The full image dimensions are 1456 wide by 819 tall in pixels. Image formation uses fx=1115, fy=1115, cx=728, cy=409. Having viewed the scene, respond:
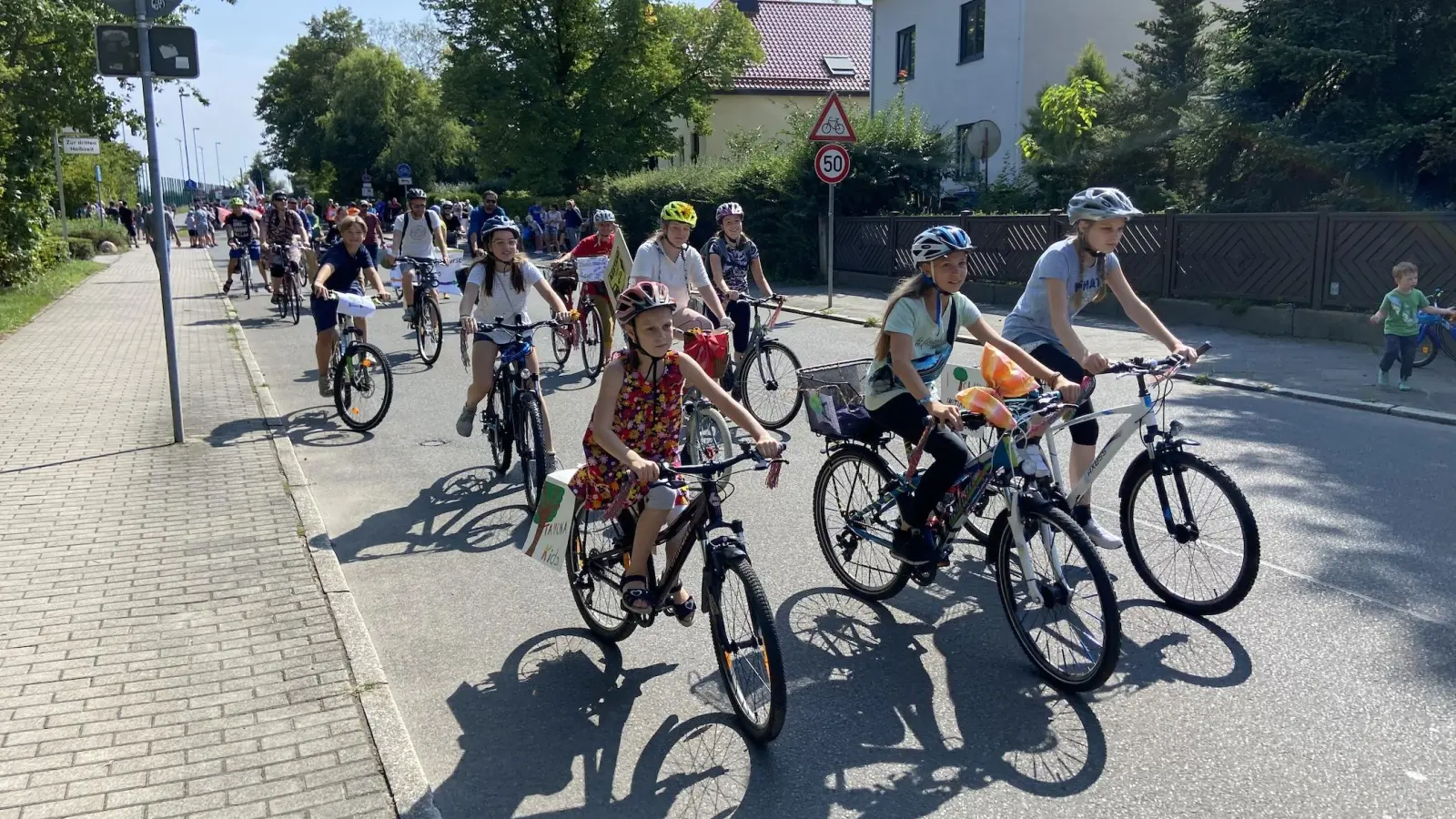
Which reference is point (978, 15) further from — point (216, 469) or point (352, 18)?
point (352, 18)

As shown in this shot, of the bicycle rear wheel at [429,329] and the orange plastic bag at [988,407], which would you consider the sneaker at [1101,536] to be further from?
the bicycle rear wheel at [429,329]

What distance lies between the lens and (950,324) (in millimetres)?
5059

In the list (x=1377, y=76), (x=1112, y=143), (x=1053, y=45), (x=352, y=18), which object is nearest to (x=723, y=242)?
(x=1377, y=76)

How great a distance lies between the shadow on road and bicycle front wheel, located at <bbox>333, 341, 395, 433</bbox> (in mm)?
2089

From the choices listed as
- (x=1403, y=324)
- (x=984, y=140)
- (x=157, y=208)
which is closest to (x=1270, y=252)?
(x=1403, y=324)

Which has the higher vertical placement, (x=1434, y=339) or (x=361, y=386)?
(x=1434, y=339)

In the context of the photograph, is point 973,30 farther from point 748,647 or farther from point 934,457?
point 748,647

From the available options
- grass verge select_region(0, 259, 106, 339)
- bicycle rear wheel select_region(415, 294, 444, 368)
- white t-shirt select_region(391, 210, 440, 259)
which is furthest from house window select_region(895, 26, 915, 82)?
bicycle rear wheel select_region(415, 294, 444, 368)

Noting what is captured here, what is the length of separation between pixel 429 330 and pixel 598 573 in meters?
9.68

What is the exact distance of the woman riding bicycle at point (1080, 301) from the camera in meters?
5.15

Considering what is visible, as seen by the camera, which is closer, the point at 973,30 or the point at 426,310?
the point at 426,310

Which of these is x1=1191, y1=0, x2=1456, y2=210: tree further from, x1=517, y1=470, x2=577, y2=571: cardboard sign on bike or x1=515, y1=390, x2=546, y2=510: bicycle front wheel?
x1=517, y1=470, x2=577, y2=571: cardboard sign on bike

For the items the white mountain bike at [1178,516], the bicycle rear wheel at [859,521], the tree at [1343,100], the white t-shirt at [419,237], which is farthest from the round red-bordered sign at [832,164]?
the white mountain bike at [1178,516]

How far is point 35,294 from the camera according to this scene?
70.3ft
